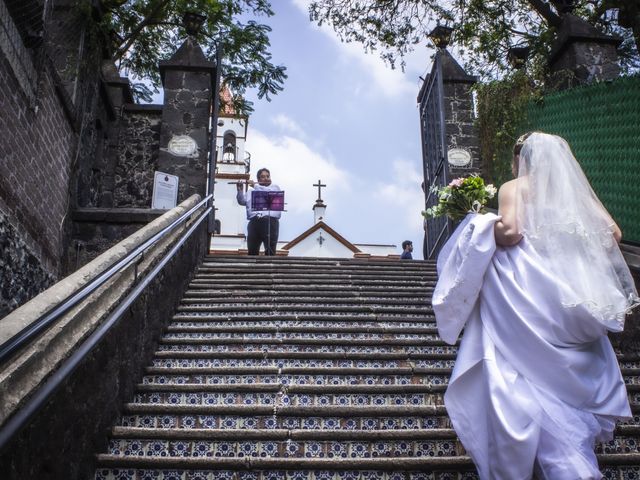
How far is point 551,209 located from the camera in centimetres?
327

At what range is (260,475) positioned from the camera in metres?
3.50

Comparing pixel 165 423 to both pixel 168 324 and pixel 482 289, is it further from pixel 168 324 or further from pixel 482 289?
pixel 482 289

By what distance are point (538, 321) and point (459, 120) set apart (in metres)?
7.83

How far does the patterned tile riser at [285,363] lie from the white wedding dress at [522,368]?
1482mm

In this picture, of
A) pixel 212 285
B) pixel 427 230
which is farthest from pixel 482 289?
pixel 427 230

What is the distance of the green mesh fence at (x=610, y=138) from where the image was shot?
231 inches

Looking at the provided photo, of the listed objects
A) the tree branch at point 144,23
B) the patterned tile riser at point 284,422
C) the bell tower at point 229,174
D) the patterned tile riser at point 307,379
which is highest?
the bell tower at point 229,174

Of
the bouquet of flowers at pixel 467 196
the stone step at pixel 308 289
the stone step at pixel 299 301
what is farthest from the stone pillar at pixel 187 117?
the bouquet of flowers at pixel 467 196

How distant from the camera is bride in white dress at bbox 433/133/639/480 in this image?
2.85 meters

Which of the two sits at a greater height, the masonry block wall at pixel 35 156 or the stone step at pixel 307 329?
the masonry block wall at pixel 35 156

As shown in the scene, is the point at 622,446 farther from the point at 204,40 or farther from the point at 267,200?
the point at 204,40

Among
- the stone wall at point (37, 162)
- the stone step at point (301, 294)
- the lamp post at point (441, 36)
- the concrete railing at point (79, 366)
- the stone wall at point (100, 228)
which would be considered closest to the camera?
the concrete railing at point (79, 366)

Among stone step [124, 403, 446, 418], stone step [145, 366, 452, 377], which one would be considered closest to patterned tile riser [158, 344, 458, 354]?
stone step [145, 366, 452, 377]

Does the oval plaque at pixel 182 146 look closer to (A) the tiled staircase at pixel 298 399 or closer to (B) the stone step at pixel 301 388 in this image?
(A) the tiled staircase at pixel 298 399
